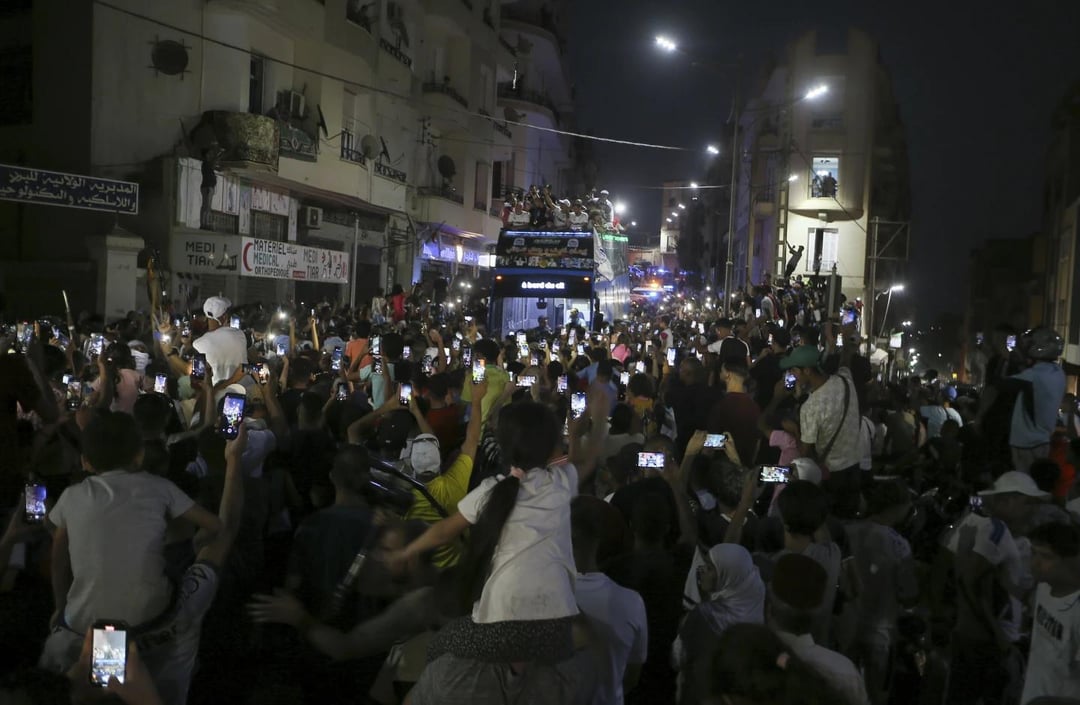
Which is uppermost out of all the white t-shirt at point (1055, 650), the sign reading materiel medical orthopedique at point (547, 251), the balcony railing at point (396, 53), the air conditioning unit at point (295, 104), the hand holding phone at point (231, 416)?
the balcony railing at point (396, 53)

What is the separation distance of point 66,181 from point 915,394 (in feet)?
47.4

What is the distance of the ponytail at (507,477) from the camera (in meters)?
3.32

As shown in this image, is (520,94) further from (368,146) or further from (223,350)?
(223,350)

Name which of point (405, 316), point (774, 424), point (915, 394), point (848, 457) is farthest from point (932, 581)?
point (405, 316)

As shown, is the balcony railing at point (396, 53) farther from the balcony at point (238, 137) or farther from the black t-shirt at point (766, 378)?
the black t-shirt at point (766, 378)

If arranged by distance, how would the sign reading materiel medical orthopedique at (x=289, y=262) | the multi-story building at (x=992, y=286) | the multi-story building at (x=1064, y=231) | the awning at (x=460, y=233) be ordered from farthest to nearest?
the multi-story building at (x=992, y=286) → the awning at (x=460, y=233) → the multi-story building at (x=1064, y=231) → the sign reading materiel medical orthopedique at (x=289, y=262)

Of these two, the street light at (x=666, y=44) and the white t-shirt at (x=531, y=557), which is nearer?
the white t-shirt at (x=531, y=557)

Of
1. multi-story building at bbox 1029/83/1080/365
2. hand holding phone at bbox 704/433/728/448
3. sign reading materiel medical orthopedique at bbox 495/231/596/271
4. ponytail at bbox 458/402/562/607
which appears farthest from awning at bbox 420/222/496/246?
ponytail at bbox 458/402/562/607

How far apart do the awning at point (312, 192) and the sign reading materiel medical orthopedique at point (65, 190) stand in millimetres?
3792

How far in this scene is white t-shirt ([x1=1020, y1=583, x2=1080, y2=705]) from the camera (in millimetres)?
3957

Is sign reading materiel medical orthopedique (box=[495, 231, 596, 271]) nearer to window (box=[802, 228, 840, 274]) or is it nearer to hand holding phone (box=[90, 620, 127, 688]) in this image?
hand holding phone (box=[90, 620, 127, 688])

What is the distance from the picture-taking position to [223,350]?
877 cm

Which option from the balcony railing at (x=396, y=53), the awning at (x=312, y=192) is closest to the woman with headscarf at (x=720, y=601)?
the awning at (x=312, y=192)

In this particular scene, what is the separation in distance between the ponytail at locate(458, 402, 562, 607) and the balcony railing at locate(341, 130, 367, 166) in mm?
24506
